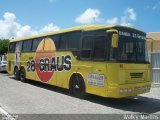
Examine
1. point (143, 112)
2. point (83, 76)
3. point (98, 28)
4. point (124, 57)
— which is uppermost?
point (98, 28)

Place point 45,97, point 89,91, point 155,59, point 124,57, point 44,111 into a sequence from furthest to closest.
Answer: point 155,59, point 45,97, point 89,91, point 124,57, point 44,111

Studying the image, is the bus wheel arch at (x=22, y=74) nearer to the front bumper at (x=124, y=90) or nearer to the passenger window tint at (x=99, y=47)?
the passenger window tint at (x=99, y=47)

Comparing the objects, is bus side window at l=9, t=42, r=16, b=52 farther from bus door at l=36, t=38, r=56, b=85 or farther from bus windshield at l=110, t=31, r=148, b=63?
bus windshield at l=110, t=31, r=148, b=63

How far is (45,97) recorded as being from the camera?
13.1 m

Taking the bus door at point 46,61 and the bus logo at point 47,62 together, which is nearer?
the bus logo at point 47,62

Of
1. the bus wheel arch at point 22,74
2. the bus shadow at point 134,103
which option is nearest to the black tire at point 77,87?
the bus shadow at point 134,103

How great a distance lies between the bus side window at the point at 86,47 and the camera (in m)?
12.2

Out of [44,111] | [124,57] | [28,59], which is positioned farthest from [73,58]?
Result: [28,59]

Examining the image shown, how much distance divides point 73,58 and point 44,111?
409 cm

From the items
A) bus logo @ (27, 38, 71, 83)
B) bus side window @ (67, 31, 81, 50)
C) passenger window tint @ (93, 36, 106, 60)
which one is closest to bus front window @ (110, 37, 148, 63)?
passenger window tint @ (93, 36, 106, 60)

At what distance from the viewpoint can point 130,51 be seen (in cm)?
1151

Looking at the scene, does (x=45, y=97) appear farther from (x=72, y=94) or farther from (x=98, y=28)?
(x=98, y=28)

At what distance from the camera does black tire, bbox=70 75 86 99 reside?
12758 millimetres

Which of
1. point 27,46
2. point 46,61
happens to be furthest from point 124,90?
point 27,46
